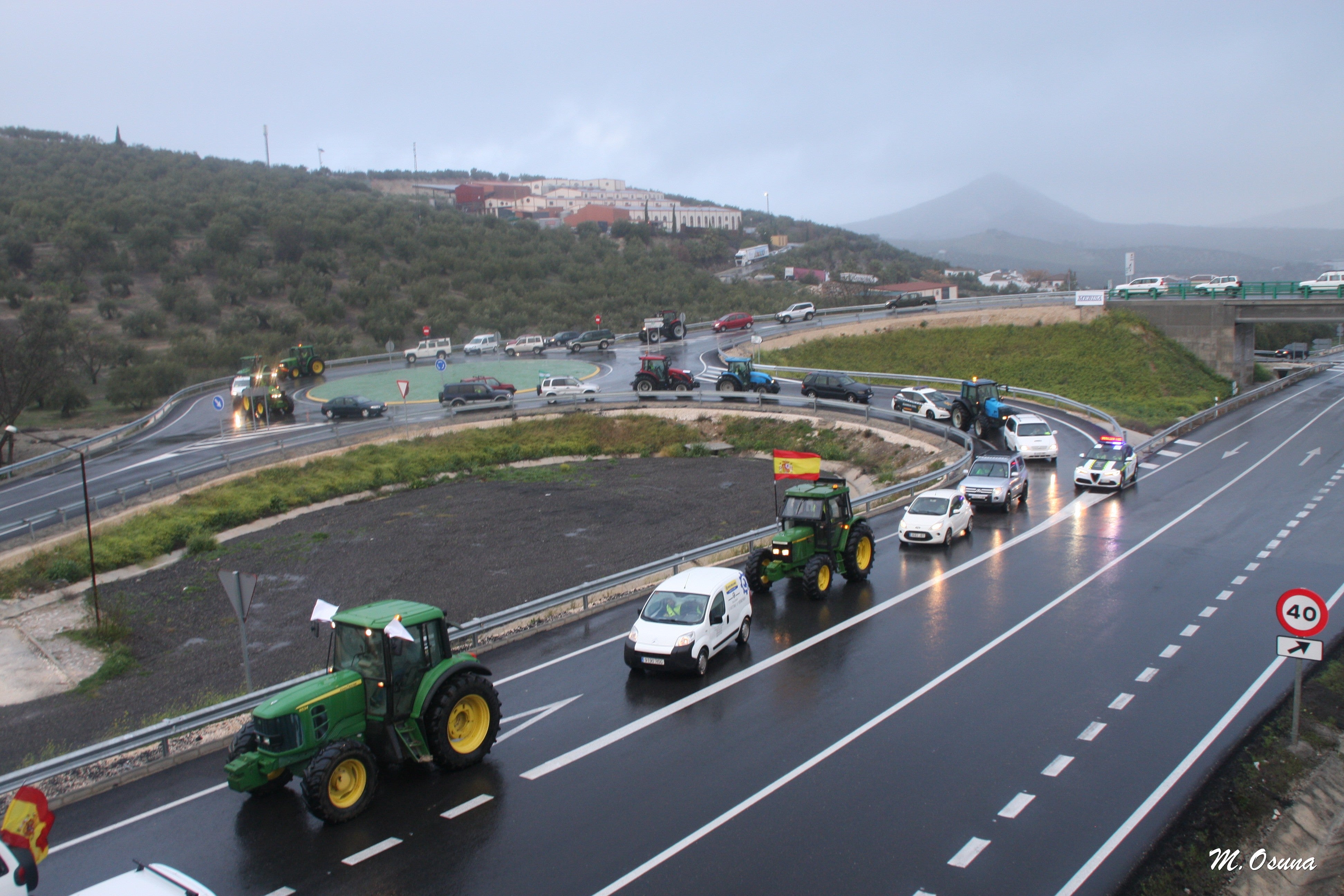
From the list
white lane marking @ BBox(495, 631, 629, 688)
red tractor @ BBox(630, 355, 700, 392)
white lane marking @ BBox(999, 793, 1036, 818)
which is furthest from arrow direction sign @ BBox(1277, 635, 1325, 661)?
red tractor @ BBox(630, 355, 700, 392)

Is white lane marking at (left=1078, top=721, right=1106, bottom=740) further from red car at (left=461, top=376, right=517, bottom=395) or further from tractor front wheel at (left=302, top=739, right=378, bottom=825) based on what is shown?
red car at (left=461, top=376, right=517, bottom=395)

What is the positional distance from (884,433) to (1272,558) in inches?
690

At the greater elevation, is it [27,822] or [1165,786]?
[27,822]

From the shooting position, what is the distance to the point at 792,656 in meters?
14.8

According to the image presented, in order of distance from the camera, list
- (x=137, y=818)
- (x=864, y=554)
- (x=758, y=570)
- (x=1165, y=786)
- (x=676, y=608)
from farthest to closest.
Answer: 1. (x=864, y=554)
2. (x=758, y=570)
3. (x=676, y=608)
4. (x=1165, y=786)
5. (x=137, y=818)

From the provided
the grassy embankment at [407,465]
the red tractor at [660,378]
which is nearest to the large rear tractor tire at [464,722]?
the grassy embankment at [407,465]

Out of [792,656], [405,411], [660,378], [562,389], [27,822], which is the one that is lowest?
[792,656]

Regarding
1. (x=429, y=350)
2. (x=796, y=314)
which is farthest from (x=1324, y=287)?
(x=429, y=350)

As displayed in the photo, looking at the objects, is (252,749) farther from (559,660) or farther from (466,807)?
(559,660)

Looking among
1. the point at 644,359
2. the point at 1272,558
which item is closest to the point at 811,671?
the point at 1272,558

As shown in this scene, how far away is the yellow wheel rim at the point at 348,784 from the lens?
9.49 m

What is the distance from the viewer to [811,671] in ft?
46.3

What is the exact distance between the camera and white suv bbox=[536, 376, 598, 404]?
150ft

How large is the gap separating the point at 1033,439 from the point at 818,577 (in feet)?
58.4
